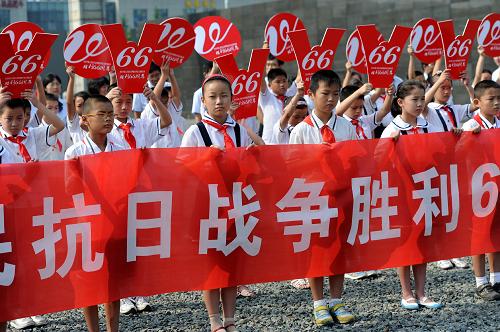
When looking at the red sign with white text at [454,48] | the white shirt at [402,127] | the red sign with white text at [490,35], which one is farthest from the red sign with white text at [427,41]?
the white shirt at [402,127]

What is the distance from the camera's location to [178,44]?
7.24 metres

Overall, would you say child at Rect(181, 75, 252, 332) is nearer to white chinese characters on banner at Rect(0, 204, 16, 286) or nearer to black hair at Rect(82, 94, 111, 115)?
black hair at Rect(82, 94, 111, 115)

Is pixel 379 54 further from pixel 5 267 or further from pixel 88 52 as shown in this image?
pixel 5 267

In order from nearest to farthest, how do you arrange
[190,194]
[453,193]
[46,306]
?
[46,306] → [190,194] → [453,193]

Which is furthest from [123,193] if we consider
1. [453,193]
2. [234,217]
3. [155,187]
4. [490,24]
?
[490,24]

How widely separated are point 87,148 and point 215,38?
293cm

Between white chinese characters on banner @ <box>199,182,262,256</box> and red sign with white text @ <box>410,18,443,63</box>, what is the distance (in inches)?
120

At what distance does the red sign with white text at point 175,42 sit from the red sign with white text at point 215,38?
98 cm

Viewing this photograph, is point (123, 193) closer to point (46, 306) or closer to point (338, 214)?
point (46, 306)

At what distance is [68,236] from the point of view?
17.4 ft

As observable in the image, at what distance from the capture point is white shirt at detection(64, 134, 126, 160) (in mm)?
5664

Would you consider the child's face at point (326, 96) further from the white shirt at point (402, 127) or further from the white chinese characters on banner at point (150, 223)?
the white chinese characters on banner at point (150, 223)

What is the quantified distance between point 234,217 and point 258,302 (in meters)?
1.33

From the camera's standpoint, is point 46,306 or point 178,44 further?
point 178,44
